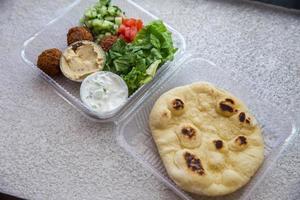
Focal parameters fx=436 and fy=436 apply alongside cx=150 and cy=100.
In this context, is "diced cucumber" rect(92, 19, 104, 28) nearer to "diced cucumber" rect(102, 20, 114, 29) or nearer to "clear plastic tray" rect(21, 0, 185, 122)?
"diced cucumber" rect(102, 20, 114, 29)

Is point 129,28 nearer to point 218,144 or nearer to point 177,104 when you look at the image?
point 177,104

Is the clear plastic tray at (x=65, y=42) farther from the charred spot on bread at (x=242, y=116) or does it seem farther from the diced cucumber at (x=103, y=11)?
the charred spot on bread at (x=242, y=116)

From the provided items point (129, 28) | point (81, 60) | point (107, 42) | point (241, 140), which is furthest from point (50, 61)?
point (241, 140)

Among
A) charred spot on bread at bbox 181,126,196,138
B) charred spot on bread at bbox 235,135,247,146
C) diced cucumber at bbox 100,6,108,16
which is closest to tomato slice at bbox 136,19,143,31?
diced cucumber at bbox 100,6,108,16

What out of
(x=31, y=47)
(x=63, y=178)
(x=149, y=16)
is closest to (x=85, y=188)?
(x=63, y=178)

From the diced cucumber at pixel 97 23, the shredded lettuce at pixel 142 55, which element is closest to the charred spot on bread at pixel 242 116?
the shredded lettuce at pixel 142 55

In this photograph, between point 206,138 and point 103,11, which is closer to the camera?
point 206,138
